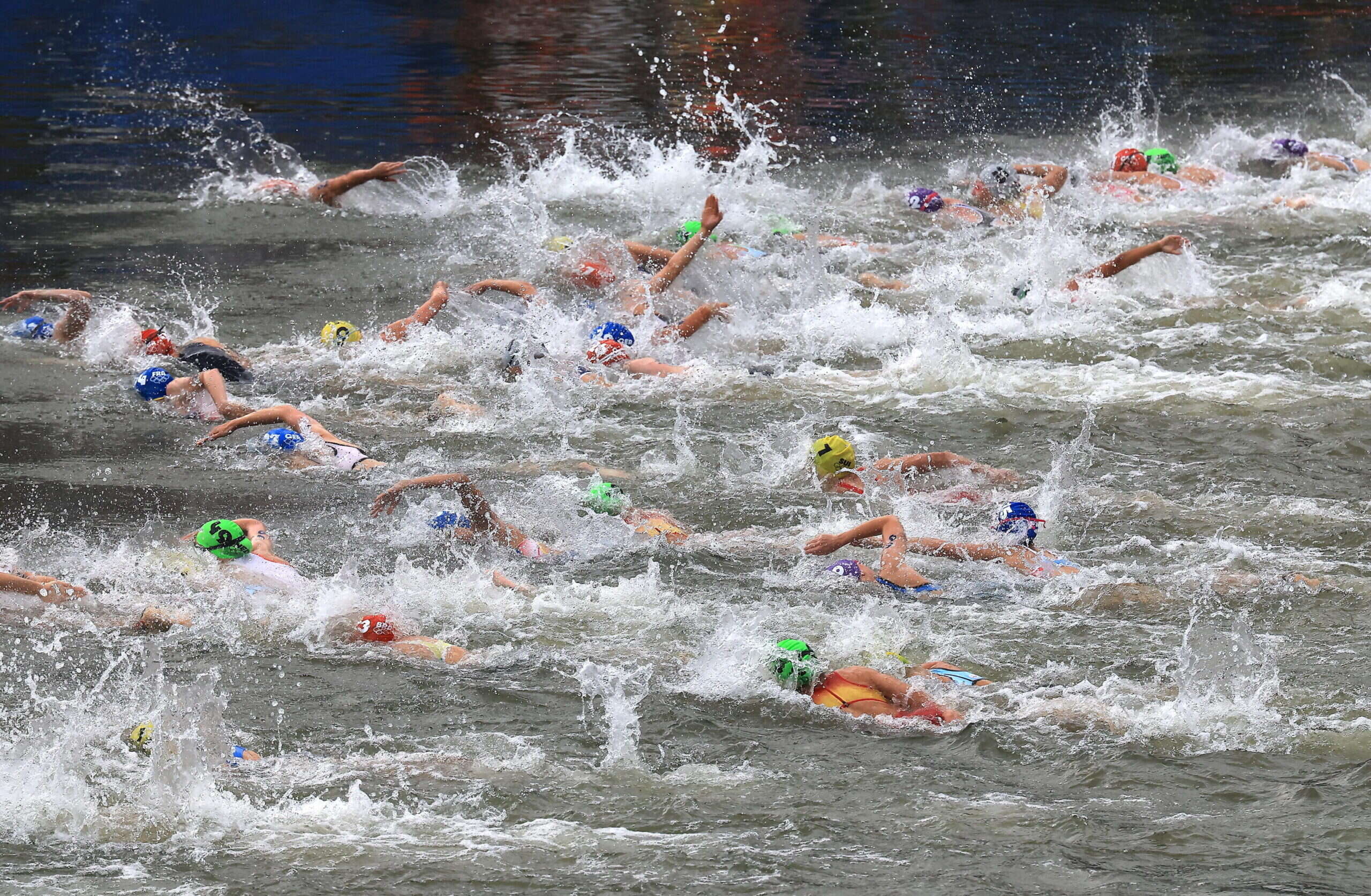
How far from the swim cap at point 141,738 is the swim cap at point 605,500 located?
3.20 m

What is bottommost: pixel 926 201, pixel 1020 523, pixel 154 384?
pixel 154 384

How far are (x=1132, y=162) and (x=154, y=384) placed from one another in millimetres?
10772

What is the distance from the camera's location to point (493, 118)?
21.9 metres

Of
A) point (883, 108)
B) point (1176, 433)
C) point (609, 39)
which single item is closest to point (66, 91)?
point (609, 39)

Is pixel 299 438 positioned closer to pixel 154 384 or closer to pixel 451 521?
pixel 154 384

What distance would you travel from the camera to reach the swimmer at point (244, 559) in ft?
26.8

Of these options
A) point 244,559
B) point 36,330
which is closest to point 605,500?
point 244,559

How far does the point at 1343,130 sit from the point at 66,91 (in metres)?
19.8

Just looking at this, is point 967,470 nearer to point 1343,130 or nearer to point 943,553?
point 943,553

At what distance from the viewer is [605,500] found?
9062 mm

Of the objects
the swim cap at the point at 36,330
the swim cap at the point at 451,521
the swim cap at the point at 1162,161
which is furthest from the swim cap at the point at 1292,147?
the swim cap at the point at 36,330

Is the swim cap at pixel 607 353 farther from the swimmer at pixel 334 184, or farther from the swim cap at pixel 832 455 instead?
the swimmer at pixel 334 184

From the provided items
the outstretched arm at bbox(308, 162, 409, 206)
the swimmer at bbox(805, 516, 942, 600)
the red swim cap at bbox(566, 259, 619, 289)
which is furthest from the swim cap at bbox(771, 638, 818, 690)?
the outstretched arm at bbox(308, 162, 409, 206)

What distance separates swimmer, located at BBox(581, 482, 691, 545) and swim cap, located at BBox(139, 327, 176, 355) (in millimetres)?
4705
